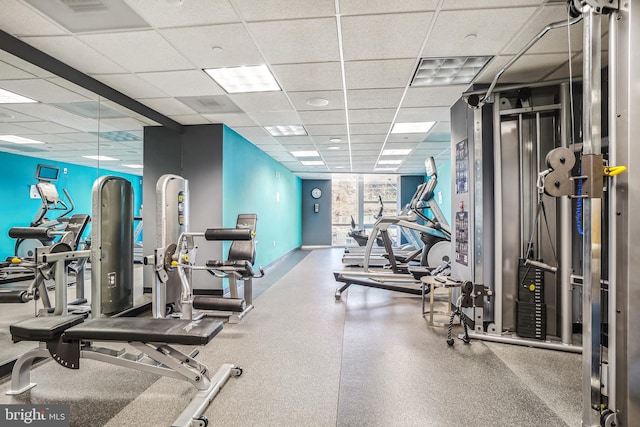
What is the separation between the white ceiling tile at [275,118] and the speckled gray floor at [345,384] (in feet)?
8.49

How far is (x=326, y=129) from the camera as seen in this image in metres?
4.66

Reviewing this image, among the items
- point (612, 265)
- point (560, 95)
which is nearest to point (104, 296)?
point (612, 265)

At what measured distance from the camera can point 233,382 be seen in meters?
2.12

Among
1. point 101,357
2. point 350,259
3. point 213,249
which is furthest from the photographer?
point 350,259

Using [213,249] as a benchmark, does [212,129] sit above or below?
above

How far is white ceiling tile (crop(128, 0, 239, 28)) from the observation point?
1894 mm

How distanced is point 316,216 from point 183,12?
9042 millimetres

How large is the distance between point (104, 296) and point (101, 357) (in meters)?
1.46

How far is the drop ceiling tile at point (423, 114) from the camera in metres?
3.78

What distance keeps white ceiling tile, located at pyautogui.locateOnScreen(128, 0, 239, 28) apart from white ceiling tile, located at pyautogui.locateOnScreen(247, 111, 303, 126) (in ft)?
6.09

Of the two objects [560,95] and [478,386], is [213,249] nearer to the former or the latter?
[478,386]

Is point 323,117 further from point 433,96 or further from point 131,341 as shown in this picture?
point 131,341

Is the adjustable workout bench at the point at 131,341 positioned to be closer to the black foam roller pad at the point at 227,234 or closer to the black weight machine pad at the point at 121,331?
the black weight machine pad at the point at 121,331

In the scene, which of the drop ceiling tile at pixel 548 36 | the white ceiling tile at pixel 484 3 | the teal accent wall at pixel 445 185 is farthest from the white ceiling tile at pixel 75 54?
the teal accent wall at pixel 445 185
